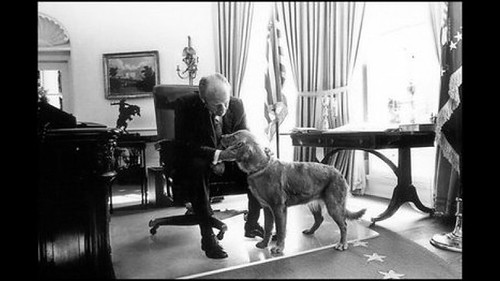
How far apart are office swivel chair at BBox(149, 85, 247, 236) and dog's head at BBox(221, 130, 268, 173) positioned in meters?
0.07

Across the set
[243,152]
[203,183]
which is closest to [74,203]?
[203,183]

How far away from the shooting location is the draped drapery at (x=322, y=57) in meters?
0.90

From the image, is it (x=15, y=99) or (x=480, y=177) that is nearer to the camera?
(x=15, y=99)

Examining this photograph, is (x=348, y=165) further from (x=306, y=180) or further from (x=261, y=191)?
(x=261, y=191)

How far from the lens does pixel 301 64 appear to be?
0.92m

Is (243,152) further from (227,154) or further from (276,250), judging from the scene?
(276,250)

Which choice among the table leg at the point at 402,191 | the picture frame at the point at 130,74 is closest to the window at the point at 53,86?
the picture frame at the point at 130,74

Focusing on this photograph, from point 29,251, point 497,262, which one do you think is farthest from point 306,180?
point 29,251

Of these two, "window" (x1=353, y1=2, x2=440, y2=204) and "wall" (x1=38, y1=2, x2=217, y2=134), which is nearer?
"wall" (x1=38, y1=2, x2=217, y2=134)

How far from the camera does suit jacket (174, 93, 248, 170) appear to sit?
0.87m

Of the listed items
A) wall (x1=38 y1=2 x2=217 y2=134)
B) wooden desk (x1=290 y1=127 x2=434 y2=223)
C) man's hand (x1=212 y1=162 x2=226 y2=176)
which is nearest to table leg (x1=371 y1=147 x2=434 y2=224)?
wooden desk (x1=290 y1=127 x2=434 y2=223)

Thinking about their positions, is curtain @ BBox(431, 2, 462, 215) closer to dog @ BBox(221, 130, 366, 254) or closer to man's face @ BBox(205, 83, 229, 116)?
dog @ BBox(221, 130, 366, 254)

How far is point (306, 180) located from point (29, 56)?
71 centimetres

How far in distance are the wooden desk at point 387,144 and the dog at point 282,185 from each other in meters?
0.06
